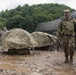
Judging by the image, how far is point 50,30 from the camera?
2027cm

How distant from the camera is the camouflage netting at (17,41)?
13023 millimetres

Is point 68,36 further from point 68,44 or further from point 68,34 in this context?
point 68,44

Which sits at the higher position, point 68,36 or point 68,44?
point 68,36

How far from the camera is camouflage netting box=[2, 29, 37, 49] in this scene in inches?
513

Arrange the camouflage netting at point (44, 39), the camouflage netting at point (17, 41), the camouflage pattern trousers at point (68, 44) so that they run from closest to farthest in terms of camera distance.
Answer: the camouflage pattern trousers at point (68, 44), the camouflage netting at point (17, 41), the camouflage netting at point (44, 39)

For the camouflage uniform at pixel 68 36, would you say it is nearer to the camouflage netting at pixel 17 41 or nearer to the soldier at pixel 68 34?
the soldier at pixel 68 34

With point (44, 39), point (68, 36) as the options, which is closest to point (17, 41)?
point (44, 39)

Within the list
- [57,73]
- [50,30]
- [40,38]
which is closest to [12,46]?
[40,38]

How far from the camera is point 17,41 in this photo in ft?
43.3

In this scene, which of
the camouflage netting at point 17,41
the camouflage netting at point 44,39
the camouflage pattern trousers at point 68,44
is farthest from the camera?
the camouflage netting at point 44,39

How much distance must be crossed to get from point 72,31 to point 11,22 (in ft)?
50.2

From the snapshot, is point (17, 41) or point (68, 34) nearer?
point (68, 34)

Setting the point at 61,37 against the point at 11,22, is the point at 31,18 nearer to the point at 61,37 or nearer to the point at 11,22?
the point at 11,22

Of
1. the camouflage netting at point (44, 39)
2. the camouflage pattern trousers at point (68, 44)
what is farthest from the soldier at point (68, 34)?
the camouflage netting at point (44, 39)
